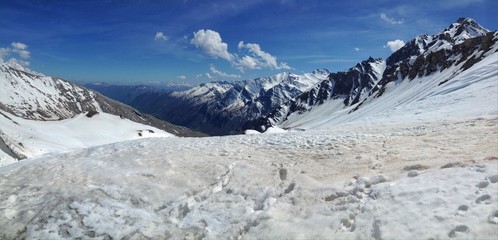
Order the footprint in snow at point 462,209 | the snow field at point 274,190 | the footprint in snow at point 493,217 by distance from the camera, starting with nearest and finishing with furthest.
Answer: the footprint in snow at point 493,217, the footprint in snow at point 462,209, the snow field at point 274,190

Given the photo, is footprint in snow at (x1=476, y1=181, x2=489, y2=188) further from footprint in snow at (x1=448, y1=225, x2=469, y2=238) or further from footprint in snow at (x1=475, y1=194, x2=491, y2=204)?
footprint in snow at (x1=448, y1=225, x2=469, y2=238)

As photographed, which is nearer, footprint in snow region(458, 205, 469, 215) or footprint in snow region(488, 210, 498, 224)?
footprint in snow region(488, 210, 498, 224)

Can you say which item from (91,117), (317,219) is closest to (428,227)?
(317,219)

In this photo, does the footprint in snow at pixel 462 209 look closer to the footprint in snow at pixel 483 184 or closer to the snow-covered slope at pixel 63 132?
the footprint in snow at pixel 483 184

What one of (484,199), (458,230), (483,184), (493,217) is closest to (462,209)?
(484,199)

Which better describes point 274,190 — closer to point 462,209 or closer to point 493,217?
point 462,209

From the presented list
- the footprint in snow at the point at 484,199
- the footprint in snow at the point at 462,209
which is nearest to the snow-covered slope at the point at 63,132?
the footprint in snow at the point at 462,209

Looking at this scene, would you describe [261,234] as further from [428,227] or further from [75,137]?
[75,137]

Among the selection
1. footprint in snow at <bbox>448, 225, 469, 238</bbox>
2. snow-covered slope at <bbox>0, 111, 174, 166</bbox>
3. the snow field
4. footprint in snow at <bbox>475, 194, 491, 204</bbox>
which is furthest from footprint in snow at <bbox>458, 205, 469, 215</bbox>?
snow-covered slope at <bbox>0, 111, 174, 166</bbox>
